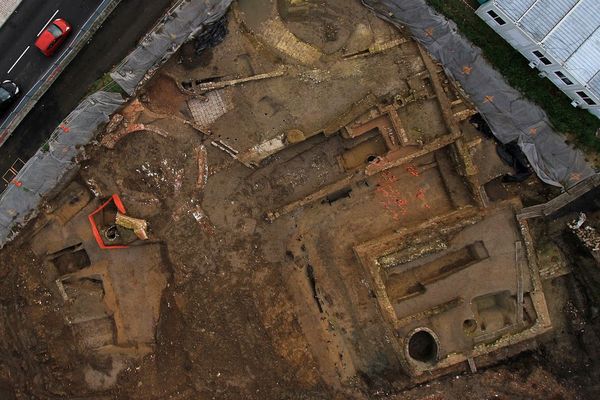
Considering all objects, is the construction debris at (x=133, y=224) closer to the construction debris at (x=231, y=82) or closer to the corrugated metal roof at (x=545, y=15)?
the construction debris at (x=231, y=82)

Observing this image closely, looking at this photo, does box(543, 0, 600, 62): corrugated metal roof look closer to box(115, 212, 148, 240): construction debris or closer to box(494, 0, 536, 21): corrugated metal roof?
box(494, 0, 536, 21): corrugated metal roof

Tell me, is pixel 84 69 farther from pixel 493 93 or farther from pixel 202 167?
pixel 493 93

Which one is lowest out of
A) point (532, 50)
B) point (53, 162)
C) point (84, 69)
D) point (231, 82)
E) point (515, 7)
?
point (53, 162)

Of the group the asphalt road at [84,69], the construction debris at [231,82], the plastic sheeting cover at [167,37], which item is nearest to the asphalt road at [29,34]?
the asphalt road at [84,69]

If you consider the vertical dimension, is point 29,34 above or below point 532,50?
above

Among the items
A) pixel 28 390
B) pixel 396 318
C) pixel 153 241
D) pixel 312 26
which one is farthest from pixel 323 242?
pixel 28 390

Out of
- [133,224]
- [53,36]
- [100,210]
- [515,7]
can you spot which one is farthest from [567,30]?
[53,36]

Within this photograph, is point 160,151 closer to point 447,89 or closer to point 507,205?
point 447,89
